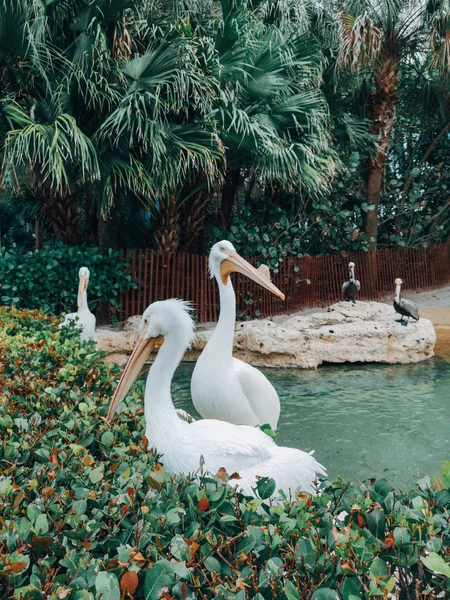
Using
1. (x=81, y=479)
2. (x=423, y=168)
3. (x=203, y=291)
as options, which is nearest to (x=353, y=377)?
(x=203, y=291)

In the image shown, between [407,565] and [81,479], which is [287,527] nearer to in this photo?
[407,565]

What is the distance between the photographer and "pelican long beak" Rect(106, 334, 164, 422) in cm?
257

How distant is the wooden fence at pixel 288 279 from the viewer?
960 centimetres

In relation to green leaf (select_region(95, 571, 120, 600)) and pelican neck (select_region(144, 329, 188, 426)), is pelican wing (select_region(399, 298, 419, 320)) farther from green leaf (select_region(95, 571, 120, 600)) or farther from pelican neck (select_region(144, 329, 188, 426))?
green leaf (select_region(95, 571, 120, 600))

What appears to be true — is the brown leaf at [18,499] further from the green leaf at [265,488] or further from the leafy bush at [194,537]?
the green leaf at [265,488]

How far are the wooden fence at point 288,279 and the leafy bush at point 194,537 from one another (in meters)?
7.52

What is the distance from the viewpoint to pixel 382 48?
1154 centimetres

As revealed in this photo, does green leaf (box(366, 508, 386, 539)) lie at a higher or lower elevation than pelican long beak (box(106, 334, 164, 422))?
lower

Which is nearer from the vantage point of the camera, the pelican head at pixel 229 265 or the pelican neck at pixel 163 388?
the pelican neck at pixel 163 388

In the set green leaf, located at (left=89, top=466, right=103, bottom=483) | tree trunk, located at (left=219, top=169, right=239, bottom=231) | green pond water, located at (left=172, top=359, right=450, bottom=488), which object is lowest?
green pond water, located at (left=172, top=359, right=450, bottom=488)

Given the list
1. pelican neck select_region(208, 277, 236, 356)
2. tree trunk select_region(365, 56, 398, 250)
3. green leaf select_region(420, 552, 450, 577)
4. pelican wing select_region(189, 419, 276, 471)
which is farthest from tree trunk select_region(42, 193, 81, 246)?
green leaf select_region(420, 552, 450, 577)

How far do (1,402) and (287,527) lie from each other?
66.1 inches

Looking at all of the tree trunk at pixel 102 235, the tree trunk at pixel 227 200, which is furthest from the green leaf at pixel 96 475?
the tree trunk at pixel 227 200

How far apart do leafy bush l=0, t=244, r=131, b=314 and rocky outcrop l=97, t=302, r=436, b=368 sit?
1189 mm
